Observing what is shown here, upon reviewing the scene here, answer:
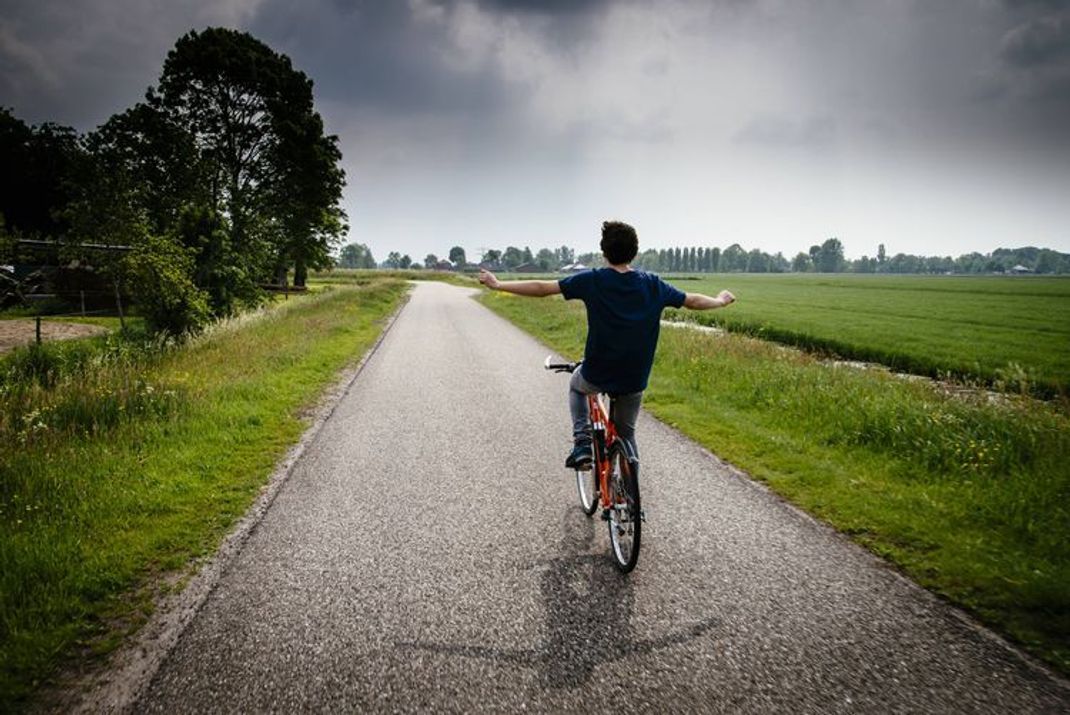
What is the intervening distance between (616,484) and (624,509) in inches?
8.9

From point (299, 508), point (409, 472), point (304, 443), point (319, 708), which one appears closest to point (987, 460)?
point (409, 472)

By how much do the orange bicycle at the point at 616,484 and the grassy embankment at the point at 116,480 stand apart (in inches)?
132

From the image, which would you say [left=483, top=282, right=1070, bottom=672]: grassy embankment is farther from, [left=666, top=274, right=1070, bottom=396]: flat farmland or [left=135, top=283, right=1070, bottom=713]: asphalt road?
[left=666, top=274, right=1070, bottom=396]: flat farmland

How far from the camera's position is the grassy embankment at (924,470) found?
3.57 metres

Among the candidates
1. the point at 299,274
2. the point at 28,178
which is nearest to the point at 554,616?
the point at 299,274

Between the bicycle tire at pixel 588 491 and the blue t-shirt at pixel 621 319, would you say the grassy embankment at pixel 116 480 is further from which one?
the blue t-shirt at pixel 621 319

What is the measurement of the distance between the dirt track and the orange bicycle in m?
18.3

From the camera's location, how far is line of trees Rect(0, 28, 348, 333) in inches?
468

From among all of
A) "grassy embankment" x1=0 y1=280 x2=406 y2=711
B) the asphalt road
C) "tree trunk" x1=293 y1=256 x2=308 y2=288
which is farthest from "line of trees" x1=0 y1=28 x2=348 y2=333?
the asphalt road

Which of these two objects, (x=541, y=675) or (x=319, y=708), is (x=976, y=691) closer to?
(x=541, y=675)

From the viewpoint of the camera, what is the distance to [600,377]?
151 inches

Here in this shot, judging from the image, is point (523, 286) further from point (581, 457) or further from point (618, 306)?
point (581, 457)

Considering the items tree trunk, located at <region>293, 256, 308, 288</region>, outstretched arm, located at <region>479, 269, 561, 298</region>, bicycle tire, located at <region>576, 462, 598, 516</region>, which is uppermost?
tree trunk, located at <region>293, 256, 308, 288</region>

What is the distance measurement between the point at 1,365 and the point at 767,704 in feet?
50.7
